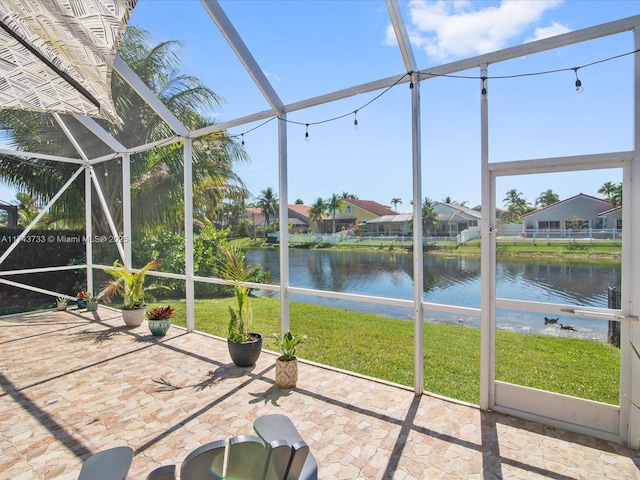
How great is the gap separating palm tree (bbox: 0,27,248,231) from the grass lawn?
2.69 m

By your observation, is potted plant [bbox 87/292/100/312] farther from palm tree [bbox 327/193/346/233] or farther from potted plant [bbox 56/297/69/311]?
palm tree [bbox 327/193/346/233]

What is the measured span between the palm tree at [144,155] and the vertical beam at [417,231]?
3.01 m

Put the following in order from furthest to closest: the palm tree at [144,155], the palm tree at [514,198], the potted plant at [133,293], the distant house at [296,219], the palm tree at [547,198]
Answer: the palm tree at [144,155]
the potted plant at [133,293]
the distant house at [296,219]
the palm tree at [514,198]
the palm tree at [547,198]

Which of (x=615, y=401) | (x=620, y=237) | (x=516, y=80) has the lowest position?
(x=615, y=401)

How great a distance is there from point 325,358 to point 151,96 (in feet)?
13.3

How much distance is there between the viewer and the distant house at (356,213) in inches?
183

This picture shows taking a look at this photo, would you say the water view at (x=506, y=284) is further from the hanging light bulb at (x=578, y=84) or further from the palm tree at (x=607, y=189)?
the hanging light bulb at (x=578, y=84)

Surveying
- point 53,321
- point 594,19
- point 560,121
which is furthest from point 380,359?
point 53,321

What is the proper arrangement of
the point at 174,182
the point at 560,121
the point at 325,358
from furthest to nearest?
the point at 174,182
the point at 325,358
the point at 560,121

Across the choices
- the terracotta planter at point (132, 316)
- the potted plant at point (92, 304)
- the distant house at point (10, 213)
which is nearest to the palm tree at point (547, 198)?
the terracotta planter at point (132, 316)

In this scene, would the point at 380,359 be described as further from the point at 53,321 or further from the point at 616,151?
the point at 53,321

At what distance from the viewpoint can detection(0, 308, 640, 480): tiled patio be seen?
2.44 m

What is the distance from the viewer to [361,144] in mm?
5336

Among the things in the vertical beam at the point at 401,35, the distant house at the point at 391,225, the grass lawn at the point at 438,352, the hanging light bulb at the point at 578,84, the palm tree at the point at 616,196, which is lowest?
the grass lawn at the point at 438,352
